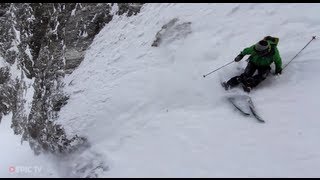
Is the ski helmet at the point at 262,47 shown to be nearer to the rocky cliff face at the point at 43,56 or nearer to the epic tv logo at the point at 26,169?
the rocky cliff face at the point at 43,56

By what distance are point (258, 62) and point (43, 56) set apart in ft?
29.5

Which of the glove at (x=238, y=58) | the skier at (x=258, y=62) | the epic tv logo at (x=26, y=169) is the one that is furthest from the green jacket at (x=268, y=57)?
the epic tv logo at (x=26, y=169)

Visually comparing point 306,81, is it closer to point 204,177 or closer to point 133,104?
point 204,177

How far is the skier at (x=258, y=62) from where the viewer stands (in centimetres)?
1063

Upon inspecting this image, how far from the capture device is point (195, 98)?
11477 mm

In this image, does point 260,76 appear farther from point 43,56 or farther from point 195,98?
point 43,56

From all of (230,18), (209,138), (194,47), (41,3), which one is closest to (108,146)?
(209,138)

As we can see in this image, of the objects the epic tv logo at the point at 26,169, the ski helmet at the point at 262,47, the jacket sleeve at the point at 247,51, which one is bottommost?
the epic tv logo at the point at 26,169

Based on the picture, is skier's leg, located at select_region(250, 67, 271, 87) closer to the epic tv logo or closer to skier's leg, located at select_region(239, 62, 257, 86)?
skier's leg, located at select_region(239, 62, 257, 86)

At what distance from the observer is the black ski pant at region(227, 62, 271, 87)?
11.0 m

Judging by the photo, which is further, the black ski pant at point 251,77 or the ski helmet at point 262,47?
the black ski pant at point 251,77

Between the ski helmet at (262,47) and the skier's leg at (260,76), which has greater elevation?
the ski helmet at (262,47)

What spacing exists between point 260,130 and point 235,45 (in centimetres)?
314

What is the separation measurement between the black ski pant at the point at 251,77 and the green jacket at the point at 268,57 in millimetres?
151
